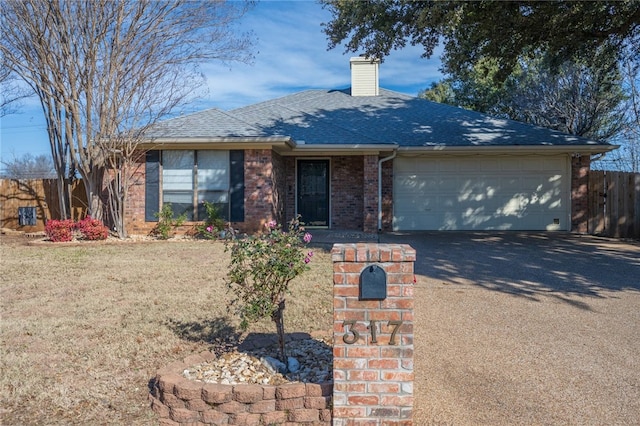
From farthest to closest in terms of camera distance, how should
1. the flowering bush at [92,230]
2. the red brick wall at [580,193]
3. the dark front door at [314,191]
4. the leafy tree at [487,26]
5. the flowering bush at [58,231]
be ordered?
the dark front door at [314,191] → the red brick wall at [580,193] → the flowering bush at [92,230] → the flowering bush at [58,231] → the leafy tree at [487,26]

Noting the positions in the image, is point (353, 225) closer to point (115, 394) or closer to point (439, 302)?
point (439, 302)

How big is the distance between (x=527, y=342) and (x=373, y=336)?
2228 mm

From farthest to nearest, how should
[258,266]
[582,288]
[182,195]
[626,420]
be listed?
1. [182,195]
2. [582,288]
3. [258,266]
4. [626,420]

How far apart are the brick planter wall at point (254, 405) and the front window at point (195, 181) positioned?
375 inches

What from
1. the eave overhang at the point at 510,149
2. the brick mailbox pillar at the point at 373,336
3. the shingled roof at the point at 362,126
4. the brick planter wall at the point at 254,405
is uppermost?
the shingled roof at the point at 362,126

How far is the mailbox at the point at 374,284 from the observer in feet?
9.68

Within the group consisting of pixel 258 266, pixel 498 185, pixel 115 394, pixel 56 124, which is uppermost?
pixel 56 124

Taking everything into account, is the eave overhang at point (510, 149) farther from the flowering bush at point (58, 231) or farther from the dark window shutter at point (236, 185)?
the flowering bush at point (58, 231)

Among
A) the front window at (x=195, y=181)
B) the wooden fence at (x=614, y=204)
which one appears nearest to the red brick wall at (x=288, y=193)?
the front window at (x=195, y=181)

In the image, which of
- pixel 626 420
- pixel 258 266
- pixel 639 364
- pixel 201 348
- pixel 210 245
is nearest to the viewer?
pixel 626 420

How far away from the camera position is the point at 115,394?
356 centimetres

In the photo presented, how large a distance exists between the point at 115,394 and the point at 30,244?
951 cm

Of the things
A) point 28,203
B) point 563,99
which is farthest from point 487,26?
point 28,203

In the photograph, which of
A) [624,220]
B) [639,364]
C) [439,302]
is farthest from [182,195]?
[624,220]
